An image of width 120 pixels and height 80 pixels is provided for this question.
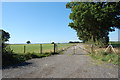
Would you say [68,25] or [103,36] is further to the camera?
[68,25]

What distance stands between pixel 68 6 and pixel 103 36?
10.3m

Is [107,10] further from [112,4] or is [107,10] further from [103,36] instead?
[103,36]

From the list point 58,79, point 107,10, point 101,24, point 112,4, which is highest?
point 112,4

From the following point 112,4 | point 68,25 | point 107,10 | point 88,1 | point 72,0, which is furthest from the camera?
point 68,25

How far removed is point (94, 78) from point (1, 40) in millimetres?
7324

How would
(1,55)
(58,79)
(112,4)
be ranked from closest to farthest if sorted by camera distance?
(58,79) < (1,55) < (112,4)

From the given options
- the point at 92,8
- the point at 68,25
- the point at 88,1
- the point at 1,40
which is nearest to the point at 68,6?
the point at 68,25

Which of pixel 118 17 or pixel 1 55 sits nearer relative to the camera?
pixel 1 55

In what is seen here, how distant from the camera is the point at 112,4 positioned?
21.3 metres

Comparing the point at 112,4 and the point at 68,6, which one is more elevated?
the point at 68,6

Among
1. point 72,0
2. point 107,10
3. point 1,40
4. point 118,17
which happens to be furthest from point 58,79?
point 72,0

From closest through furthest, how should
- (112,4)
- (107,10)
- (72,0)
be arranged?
(107,10) < (112,4) < (72,0)

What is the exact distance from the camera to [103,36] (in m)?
28.6

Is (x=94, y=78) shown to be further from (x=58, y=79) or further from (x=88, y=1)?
(x=88, y=1)
